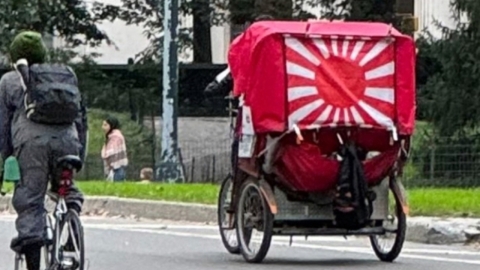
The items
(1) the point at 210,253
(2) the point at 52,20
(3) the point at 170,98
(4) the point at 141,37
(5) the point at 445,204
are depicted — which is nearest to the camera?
(1) the point at 210,253

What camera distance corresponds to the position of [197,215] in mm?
18219

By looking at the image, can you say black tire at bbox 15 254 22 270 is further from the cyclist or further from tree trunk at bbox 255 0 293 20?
tree trunk at bbox 255 0 293 20

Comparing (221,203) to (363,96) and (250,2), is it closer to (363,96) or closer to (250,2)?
(363,96)

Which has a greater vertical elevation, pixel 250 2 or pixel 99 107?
pixel 250 2

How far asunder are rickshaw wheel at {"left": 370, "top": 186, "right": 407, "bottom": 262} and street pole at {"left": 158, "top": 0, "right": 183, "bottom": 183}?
11.3 m

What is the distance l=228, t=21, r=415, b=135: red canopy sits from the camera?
1270 centimetres

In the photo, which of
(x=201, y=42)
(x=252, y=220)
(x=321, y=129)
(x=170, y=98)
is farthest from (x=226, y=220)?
(x=201, y=42)

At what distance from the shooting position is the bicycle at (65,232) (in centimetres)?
975

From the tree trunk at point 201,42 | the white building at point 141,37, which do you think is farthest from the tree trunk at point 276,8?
the white building at point 141,37

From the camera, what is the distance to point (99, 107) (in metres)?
35.2

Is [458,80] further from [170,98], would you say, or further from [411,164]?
[170,98]

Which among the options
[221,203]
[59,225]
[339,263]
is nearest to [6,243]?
[221,203]

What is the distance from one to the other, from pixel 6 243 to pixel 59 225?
4866 mm

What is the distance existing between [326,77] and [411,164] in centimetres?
1259
